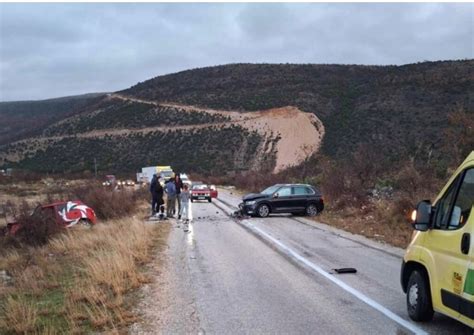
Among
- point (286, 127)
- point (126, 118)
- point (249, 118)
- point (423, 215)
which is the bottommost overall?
point (423, 215)

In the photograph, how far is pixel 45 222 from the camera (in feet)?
64.7

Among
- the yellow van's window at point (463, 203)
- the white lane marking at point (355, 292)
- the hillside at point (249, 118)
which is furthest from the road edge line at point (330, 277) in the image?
the hillside at point (249, 118)

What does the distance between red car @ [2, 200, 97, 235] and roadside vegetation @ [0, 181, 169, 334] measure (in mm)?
776

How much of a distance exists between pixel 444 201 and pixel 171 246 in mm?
10093

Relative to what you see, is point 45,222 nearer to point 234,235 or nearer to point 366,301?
point 234,235

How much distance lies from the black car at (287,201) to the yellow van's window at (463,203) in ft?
63.4

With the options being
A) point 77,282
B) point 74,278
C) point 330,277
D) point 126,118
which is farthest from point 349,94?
point 77,282

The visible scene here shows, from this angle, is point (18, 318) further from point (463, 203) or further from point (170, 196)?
point (170, 196)

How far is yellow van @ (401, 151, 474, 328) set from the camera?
579cm

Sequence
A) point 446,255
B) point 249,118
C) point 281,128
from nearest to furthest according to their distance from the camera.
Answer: point 446,255, point 281,128, point 249,118

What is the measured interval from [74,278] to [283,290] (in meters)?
4.18

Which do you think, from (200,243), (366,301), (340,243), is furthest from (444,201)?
(200,243)

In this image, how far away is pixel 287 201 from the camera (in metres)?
26.1

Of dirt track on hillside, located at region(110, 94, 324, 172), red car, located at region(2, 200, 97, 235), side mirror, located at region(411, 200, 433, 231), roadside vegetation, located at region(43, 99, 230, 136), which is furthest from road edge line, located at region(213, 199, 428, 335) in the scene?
roadside vegetation, located at region(43, 99, 230, 136)
